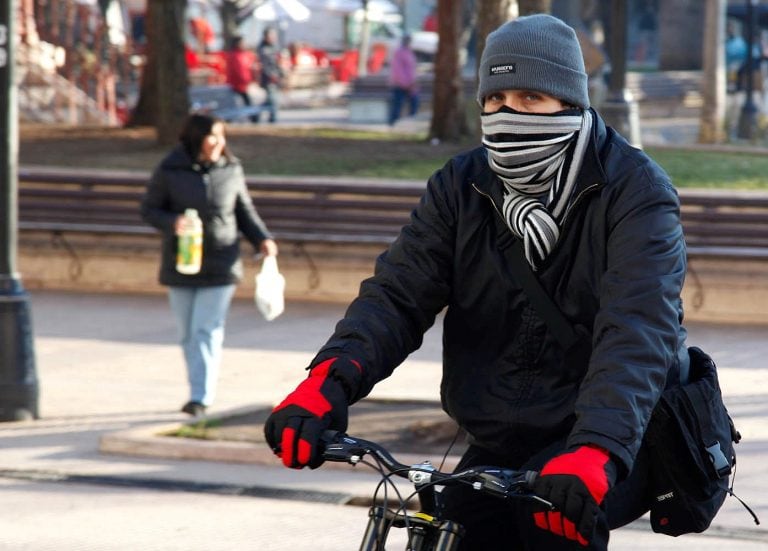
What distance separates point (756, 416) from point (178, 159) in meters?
3.56

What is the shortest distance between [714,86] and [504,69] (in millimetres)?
19803

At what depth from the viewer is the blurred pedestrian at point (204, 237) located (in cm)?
855

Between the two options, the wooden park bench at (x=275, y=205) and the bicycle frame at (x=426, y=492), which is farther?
the wooden park bench at (x=275, y=205)

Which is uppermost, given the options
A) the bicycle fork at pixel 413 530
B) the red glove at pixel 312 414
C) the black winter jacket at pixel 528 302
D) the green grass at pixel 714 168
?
the black winter jacket at pixel 528 302

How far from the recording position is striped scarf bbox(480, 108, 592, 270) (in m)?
3.22

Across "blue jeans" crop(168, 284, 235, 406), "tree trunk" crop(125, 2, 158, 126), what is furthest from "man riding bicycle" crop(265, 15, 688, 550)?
"tree trunk" crop(125, 2, 158, 126)

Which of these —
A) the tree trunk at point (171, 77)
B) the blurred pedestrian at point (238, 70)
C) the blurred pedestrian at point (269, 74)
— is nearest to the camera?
the tree trunk at point (171, 77)

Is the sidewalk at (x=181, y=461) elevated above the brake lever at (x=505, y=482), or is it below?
below

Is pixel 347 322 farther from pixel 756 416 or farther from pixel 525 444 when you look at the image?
pixel 756 416

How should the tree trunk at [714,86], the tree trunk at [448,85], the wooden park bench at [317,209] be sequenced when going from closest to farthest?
the wooden park bench at [317,209] < the tree trunk at [448,85] < the tree trunk at [714,86]

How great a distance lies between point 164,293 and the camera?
513 inches

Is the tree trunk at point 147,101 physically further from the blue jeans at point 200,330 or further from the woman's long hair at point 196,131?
the blue jeans at point 200,330

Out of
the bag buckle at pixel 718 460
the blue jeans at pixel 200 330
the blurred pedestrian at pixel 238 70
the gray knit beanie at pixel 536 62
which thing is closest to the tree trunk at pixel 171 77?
the blue jeans at pixel 200 330

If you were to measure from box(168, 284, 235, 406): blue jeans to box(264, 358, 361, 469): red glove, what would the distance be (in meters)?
5.41
